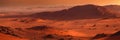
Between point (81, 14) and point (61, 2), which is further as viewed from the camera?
point (61, 2)

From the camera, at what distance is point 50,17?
49844 millimetres

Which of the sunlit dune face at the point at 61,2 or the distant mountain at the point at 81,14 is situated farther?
the sunlit dune face at the point at 61,2

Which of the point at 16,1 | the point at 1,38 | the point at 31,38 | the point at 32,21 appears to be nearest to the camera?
the point at 1,38

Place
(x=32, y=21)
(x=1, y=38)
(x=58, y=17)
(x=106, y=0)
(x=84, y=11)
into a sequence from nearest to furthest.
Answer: (x=1, y=38) → (x=32, y=21) → (x=58, y=17) → (x=84, y=11) → (x=106, y=0)

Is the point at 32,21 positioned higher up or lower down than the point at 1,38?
higher up

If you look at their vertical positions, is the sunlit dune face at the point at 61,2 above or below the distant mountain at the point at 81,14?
above

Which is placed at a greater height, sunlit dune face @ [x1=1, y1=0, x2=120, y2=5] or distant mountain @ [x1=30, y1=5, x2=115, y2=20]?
sunlit dune face @ [x1=1, y1=0, x2=120, y2=5]

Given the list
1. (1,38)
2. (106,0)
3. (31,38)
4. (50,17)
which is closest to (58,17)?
(50,17)

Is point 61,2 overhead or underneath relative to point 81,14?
overhead

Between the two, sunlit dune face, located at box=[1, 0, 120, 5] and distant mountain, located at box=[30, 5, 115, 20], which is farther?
sunlit dune face, located at box=[1, 0, 120, 5]

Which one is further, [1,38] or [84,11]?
[84,11]

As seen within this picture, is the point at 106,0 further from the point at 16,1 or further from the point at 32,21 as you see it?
the point at 32,21

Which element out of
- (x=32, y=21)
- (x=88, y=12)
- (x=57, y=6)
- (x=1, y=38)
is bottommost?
(x=1, y=38)

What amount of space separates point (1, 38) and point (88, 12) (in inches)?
1128
